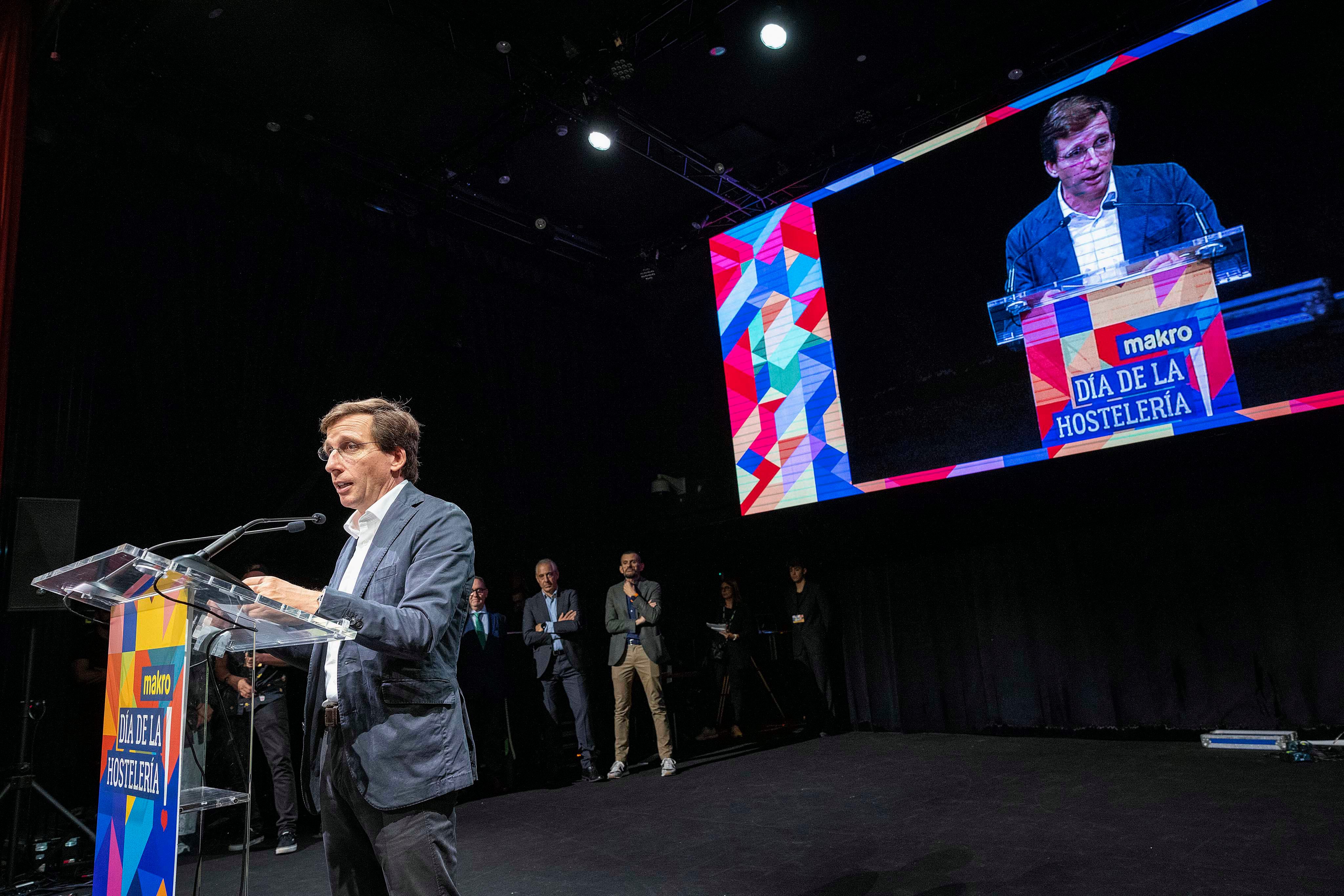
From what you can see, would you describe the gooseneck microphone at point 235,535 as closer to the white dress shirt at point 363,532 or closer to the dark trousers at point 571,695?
the white dress shirt at point 363,532

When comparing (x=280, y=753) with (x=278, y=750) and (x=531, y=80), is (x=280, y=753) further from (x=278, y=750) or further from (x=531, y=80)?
(x=531, y=80)

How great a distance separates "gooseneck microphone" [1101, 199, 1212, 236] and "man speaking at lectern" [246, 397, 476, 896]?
5.24m

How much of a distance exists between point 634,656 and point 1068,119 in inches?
197

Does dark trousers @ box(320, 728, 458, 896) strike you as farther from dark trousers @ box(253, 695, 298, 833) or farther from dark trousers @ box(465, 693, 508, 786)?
dark trousers @ box(465, 693, 508, 786)

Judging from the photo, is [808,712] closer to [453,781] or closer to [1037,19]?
[1037,19]

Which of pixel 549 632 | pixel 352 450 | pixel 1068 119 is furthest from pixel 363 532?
pixel 1068 119

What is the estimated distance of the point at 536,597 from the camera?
6578 millimetres

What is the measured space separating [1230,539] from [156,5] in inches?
308

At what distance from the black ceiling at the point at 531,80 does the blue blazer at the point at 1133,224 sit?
1.09m

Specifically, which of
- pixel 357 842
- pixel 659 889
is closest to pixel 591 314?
pixel 659 889

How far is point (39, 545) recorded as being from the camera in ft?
14.7

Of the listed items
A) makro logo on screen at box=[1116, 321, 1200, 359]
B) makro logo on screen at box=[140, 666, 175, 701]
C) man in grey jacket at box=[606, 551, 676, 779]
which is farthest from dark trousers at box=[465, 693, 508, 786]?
makro logo on screen at box=[1116, 321, 1200, 359]

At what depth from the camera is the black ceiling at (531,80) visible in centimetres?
559

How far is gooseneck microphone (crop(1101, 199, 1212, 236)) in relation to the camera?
5.17 meters
